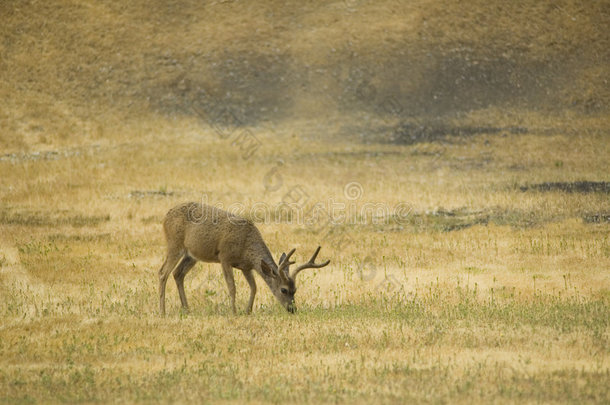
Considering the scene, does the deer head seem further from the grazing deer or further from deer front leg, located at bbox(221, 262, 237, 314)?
deer front leg, located at bbox(221, 262, 237, 314)

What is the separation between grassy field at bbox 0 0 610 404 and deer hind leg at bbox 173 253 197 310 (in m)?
0.31

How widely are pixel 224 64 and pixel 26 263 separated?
35216mm

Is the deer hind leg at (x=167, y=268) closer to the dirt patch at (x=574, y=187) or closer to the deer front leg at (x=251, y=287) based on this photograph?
the deer front leg at (x=251, y=287)

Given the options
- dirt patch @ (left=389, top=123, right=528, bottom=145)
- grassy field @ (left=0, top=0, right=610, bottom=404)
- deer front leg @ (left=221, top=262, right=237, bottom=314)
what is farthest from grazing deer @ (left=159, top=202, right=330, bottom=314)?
dirt patch @ (left=389, top=123, right=528, bottom=145)

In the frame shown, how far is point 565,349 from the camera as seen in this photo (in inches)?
488

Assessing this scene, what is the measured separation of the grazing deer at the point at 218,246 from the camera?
1540 centimetres

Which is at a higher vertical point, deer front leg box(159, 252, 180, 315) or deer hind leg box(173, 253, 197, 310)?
deer front leg box(159, 252, 180, 315)

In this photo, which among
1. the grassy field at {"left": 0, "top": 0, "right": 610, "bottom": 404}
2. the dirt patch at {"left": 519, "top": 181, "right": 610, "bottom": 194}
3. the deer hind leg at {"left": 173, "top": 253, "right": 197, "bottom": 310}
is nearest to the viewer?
the grassy field at {"left": 0, "top": 0, "right": 610, "bottom": 404}

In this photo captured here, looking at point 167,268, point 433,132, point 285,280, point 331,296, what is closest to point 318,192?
point 433,132

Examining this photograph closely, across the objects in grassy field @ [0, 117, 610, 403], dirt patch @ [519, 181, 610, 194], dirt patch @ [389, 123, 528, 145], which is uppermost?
grassy field @ [0, 117, 610, 403]

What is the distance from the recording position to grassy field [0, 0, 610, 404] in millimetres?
11844

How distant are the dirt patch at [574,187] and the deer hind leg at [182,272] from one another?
18.9m

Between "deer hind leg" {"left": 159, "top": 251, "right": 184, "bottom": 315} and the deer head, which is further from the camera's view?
"deer hind leg" {"left": 159, "top": 251, "right": 184, "bottom": 315}

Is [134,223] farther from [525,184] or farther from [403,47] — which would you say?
[403,47]
